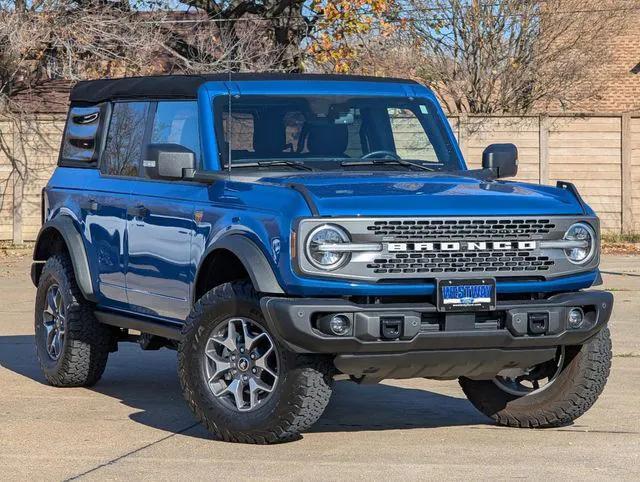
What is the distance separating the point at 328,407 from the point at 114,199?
1.81 metres

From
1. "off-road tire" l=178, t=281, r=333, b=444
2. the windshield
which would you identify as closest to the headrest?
the windshield

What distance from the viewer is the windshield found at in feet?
Result: 26.8

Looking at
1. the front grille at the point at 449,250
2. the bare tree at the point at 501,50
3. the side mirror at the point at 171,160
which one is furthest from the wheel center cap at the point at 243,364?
the bare tree at the point at 501,50

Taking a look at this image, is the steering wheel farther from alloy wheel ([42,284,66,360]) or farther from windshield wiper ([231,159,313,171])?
alloy wheel ([42,284,66,360])

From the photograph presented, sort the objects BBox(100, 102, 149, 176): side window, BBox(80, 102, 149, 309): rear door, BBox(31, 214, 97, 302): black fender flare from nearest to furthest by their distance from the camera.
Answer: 1. BBox(80, 102, 149, 309): rear door
2. BBox(100, 102, 149, 176): side window
3. BBox(31, 214, 97, 302): black fender flare

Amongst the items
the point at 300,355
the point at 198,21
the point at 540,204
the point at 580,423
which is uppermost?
the point at 198,21

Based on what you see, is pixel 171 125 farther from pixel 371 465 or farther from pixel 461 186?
pixel 371 465

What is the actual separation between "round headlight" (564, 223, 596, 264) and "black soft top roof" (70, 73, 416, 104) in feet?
6.26

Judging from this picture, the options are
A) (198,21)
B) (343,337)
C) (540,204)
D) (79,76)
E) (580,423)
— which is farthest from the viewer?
(198,21)

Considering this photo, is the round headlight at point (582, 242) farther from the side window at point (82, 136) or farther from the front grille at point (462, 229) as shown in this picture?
the side window at point (82, 136)

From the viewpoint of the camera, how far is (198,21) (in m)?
24.2

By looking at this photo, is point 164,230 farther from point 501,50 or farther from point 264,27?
point 501,50

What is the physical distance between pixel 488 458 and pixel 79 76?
51.8 feet

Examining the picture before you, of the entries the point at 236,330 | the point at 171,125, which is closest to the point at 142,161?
the point at 171,125
